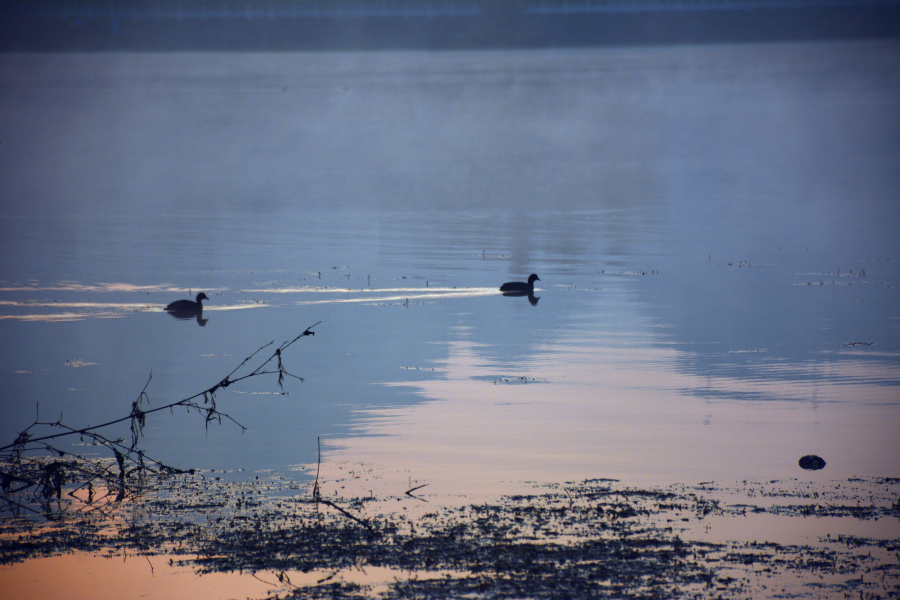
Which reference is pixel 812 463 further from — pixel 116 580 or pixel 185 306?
pixel 185 306

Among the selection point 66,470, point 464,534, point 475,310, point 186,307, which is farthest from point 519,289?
point 464,534

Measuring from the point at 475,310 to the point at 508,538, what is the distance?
38.5 feet

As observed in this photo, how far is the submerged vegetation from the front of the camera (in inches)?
315

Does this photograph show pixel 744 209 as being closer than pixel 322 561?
No

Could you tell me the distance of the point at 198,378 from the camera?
15.4 metres

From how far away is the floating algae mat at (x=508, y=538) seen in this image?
800 centimetres

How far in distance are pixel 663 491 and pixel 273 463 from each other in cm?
381

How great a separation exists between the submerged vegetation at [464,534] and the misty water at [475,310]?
0.75 m

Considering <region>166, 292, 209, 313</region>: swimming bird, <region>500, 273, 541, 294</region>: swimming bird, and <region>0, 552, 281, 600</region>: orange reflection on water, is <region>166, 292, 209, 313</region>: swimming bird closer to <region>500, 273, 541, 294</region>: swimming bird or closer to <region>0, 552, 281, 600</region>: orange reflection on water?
<region>500, 273, 541, 294</region>: swimming bird

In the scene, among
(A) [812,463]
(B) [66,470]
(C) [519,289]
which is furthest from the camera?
(C) [519,289]

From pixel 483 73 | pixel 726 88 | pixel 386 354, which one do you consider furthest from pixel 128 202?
pixel 483 73

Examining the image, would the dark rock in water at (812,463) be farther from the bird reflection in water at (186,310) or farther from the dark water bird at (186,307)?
the dark water bird at (186,307)

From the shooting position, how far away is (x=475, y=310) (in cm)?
2047

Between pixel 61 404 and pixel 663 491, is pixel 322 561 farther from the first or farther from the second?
pixel 61 404
